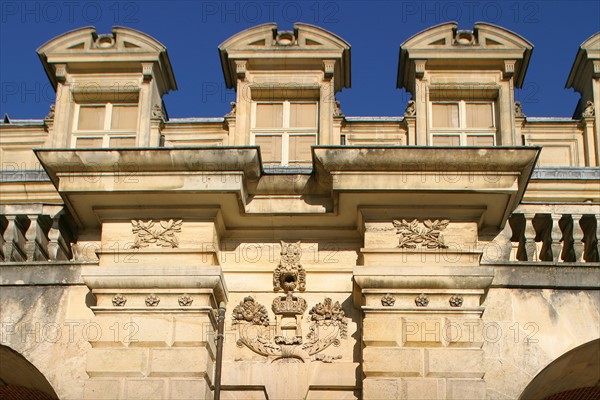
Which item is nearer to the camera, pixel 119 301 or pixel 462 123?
pixel 119 301

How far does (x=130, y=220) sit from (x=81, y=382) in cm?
201

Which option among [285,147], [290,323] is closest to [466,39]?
[285,147]

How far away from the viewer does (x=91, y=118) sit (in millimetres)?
16594

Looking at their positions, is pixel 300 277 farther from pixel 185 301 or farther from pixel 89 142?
pixel 89 142

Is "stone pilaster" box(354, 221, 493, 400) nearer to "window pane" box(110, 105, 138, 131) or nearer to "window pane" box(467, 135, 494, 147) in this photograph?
"window pane" box(467, 135, 494, 147)

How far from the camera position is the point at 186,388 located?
11.9 meters

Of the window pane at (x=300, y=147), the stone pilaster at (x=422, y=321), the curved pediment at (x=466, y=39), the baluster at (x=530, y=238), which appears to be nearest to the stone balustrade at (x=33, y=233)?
the window pane at (x=300, y=147)

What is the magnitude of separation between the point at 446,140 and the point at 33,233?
6210mm

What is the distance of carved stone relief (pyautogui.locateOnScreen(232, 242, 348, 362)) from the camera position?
12625 millimetres

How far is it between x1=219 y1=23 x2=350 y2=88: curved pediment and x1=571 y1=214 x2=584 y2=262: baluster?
194 inches

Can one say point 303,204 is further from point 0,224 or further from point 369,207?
point 0,224

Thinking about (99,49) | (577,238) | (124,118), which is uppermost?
(99,49)

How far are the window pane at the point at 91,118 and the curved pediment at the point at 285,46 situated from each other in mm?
2130

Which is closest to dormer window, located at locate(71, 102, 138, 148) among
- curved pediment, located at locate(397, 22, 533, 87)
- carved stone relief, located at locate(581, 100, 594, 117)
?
curved pediment, located at locate(397, 22, 533, 87)
